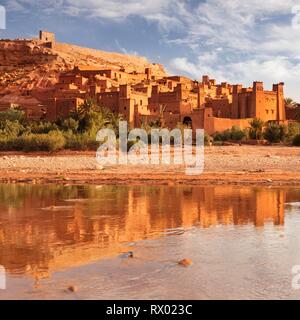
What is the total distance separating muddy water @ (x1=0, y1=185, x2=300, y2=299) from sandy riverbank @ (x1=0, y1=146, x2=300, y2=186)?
484 cm

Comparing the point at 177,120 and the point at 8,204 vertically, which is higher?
the point at 177,120

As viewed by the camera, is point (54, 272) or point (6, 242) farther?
point (6, 242)

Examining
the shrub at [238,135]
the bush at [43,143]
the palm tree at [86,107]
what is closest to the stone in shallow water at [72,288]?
the bush at [43,143]

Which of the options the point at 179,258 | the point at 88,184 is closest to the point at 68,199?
the point at 88,184

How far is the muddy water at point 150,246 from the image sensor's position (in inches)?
224

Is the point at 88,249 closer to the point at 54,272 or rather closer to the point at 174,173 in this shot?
the point at 54,272

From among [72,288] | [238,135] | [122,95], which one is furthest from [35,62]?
[72,288]

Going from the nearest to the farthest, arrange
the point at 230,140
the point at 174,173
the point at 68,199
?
the point at 68,199 < the point at 174,173 < the point at 230,140

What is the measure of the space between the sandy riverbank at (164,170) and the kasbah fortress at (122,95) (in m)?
12.1

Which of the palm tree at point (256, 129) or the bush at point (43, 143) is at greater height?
the palm tree at point (256, 129)

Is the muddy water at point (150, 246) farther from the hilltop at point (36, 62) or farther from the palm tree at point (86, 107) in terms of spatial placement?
the hilltop at point (36, 62)

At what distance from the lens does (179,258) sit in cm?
707

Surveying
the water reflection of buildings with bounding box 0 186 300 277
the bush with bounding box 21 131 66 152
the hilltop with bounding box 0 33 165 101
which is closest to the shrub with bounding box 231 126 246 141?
Result: the bush with bounding box 21 131 66 152
